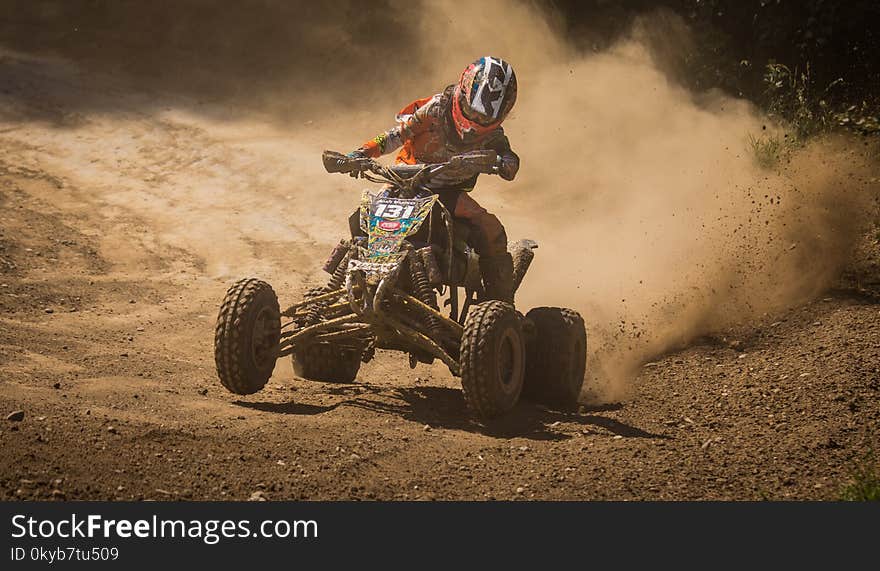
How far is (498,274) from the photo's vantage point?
8.90 m

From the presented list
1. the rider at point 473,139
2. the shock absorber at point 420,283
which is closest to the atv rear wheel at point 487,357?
the shock absorber at point 420,283

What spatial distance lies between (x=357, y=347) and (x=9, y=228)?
6554 millimetres

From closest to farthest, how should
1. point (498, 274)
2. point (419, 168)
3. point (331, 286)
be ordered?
point (331, 286), point (419, 168), point (498, 274)

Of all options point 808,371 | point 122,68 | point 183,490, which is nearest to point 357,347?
point 183,490

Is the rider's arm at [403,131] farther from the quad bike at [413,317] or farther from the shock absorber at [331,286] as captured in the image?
the shock absorber at [331,286]

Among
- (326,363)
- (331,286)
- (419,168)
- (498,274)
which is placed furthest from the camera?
(326,363)

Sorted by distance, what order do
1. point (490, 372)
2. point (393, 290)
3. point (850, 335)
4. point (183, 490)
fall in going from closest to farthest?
point (183, 490), point (490, 372), point (393, 290), point (850, 335)

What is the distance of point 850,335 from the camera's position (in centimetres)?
966

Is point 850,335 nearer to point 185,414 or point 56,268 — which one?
point 185,414

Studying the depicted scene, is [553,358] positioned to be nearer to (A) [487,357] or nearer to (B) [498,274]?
(B) [498,274]

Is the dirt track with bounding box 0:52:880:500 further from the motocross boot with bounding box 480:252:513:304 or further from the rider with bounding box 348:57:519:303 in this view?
the rider with bounding box 348:57:519:303

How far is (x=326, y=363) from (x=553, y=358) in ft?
6.30

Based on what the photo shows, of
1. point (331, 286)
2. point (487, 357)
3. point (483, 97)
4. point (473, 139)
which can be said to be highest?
point (483, 97)

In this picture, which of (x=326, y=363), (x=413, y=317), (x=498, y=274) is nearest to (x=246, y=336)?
(x=413, y=317)
